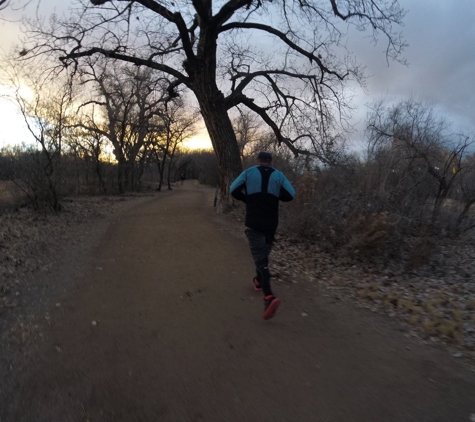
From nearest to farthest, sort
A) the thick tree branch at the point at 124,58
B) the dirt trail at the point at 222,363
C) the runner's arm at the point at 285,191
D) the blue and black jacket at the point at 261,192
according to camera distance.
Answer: the dirt trail at the point at 222,363 → the blue and black jacket at the point at 261,192 → the runner's arm at the point at 285,191 → the thick tree branch at the point at 124,58

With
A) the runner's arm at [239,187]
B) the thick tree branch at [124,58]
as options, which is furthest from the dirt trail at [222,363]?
the thick tree branch at [124,58]

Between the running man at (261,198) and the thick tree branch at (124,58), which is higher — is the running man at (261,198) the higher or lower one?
the lower one

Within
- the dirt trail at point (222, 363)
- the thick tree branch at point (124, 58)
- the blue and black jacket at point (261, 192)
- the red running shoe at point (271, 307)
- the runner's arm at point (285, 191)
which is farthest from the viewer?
the thick tree branch at point (124, 58)

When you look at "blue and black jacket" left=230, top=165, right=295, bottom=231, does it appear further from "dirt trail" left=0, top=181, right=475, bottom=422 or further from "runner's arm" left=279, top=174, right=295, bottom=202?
"dirt trail" left=0, top=181, right=475, bottom=422

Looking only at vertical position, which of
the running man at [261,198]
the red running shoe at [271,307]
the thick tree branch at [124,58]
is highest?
the thick tree branch at [124,58]

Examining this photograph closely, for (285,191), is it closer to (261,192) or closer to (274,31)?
(261,192)

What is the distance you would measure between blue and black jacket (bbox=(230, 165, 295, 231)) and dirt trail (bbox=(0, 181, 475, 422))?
1.29 meters

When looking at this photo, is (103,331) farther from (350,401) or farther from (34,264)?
(34,264)

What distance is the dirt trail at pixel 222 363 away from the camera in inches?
128

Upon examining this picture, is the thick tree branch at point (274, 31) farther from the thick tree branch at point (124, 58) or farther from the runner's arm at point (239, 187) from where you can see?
the runner's arm at point (239, 187)

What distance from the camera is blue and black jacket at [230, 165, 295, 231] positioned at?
522cm

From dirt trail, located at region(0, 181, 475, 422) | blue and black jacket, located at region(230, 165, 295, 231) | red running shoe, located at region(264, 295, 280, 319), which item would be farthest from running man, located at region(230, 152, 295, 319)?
dirt trail, located at region(0, 181, 475, 422)

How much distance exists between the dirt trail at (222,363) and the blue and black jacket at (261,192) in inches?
50.9

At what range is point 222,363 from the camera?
3990mm
